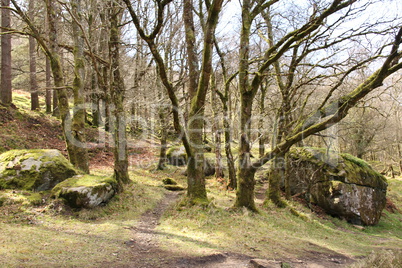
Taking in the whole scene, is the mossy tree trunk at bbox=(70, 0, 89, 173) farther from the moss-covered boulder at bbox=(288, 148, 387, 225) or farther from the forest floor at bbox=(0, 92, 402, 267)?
the moss-covered boulder at bbox=(288, 148, 387, 225)

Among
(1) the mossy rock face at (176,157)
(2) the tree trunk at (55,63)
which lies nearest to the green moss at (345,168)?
(1) the mossy rock face at (176,157)

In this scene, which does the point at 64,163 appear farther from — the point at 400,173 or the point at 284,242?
the point at 400,173

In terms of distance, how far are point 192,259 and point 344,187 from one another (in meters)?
8.77

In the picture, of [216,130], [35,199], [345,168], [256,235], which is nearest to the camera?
[256,235]

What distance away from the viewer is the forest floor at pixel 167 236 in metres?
3.79

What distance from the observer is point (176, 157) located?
54.1ft

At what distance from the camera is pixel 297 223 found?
7914mm

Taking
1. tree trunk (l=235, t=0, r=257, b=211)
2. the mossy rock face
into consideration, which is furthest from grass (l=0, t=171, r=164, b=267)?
the mossy rock face

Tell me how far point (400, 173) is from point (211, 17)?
2662cm

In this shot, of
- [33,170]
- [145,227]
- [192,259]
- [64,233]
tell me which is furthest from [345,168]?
[33,170]

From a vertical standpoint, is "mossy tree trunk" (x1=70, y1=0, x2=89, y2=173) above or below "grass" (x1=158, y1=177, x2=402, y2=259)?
above

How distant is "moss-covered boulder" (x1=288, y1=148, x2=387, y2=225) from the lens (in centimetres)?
1006

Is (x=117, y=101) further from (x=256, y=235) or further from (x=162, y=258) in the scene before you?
(x=256, y=235)

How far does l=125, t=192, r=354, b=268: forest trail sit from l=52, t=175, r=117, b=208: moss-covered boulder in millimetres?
1594
